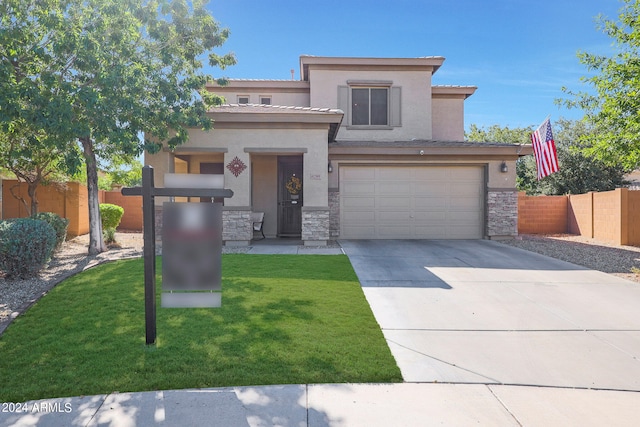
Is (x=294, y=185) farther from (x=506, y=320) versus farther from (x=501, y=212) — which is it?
(x=506, y=320)

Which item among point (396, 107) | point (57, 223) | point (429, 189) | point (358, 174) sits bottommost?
point (57, 223)

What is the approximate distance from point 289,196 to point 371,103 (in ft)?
18.0

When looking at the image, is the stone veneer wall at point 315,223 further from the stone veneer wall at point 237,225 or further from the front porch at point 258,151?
the stone veneer wall at point 237,225

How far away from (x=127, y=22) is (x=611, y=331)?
37.8 ft

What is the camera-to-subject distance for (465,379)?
388 cm

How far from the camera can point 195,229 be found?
4289mm

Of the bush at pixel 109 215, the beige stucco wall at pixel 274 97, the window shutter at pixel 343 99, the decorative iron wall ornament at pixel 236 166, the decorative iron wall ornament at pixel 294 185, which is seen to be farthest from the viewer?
the beige stucco wall at pixel 274 97

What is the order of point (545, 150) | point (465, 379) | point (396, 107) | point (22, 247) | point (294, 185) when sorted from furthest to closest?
point (396, 107) < point (294, 185) < point (545, 150) < point (22, 247) < point (465, 379)

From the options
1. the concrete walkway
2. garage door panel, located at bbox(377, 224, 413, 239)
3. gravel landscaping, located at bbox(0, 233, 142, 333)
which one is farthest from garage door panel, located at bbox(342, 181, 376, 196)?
gravel landscaping, located at bbox(0, 233, 142, 333)

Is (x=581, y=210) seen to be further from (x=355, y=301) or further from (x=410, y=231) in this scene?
(x=355, y=301)

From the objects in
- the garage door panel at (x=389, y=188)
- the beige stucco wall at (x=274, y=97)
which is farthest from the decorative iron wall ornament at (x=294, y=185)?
the beige stucco wall at (x=274, y=97)

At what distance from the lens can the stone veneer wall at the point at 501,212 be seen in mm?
13664

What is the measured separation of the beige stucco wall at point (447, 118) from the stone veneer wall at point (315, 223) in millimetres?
8625

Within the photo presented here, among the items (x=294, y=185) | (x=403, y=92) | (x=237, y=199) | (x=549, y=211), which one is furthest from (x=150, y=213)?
(x=549, y=211)
